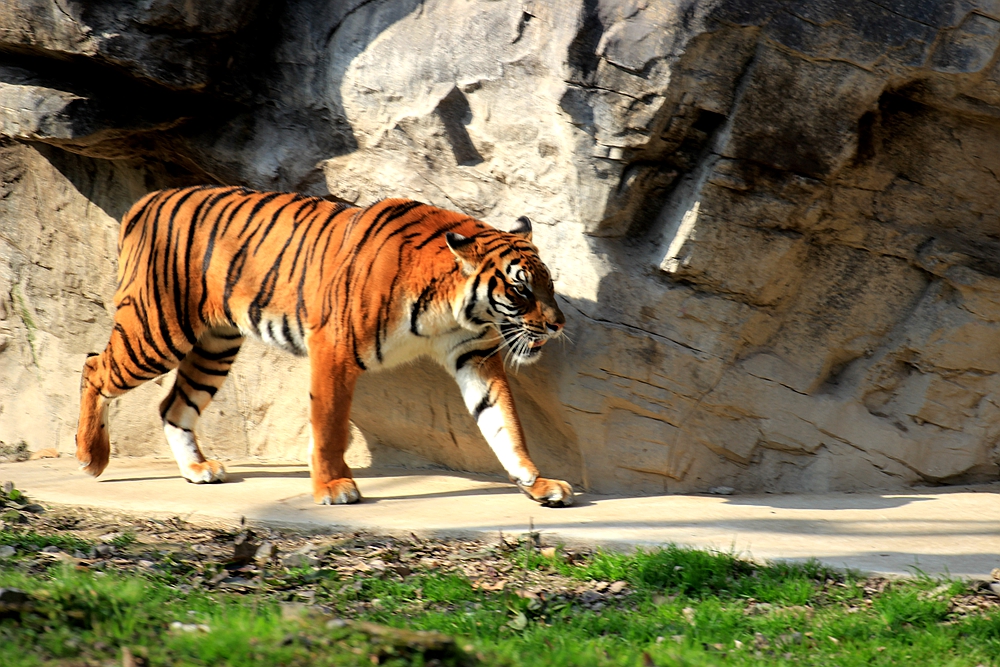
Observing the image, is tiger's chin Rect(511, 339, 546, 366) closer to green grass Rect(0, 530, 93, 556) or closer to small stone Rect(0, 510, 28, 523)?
green grass Rect(0, 530, 93, 556)

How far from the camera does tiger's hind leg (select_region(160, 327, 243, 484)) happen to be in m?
5.29

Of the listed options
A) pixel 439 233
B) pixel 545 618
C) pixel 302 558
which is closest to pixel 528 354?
pixel 439 233

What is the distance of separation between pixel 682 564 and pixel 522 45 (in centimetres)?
254

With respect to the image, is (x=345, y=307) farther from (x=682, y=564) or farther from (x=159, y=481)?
(x=682, y=564)

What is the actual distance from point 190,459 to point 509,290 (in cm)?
203

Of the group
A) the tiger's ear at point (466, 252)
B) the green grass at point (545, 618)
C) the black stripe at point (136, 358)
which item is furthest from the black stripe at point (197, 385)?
the green grass at point (545, 618)

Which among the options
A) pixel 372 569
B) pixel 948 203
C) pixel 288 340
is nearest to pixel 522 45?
pixel 288 340

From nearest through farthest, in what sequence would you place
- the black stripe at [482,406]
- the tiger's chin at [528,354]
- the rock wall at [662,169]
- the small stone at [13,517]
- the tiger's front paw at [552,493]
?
the small stone at [13,517] < the rock wall at [662,169] < the tiger's front paw at [552,493] < the tiger's chin at [528,354] < the black stripe at [482,406]

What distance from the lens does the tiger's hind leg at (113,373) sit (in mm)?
5051

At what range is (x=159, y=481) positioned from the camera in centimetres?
510

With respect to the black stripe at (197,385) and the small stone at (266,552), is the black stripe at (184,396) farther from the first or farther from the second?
the small stone at (266,552)

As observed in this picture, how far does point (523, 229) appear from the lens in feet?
15.2

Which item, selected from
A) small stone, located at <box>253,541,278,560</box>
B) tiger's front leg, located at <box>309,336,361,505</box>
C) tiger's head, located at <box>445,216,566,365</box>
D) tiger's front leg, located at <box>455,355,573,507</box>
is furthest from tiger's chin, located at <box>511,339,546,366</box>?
small stone, located at <box>253,541,278,560</box>

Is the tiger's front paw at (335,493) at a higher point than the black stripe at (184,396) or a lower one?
lower
